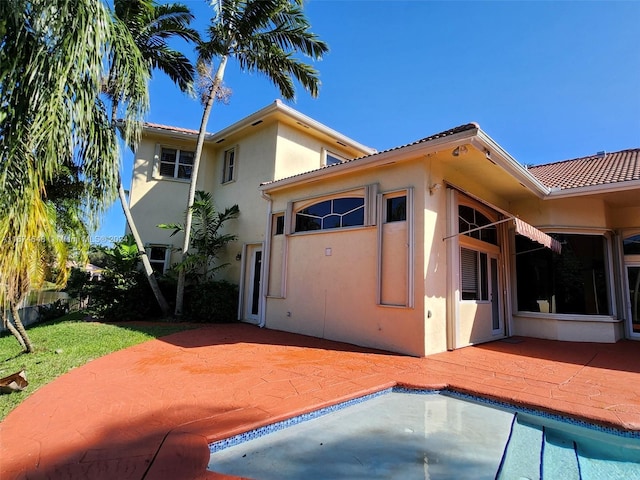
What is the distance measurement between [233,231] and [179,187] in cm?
455

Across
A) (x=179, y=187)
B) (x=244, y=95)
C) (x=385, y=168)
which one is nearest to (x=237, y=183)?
(x=179, y=187)

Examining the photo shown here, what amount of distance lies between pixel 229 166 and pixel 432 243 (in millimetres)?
12406

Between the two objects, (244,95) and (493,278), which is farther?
(244,95)

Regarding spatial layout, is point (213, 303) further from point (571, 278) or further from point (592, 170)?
point (592, 170)

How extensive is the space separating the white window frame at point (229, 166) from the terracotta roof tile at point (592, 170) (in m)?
13.7

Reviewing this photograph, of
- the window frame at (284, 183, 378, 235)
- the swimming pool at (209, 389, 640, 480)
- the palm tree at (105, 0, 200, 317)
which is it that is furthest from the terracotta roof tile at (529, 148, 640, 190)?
the palm tree at (105, 0, 200, 317)

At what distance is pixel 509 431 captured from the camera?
5.06 m

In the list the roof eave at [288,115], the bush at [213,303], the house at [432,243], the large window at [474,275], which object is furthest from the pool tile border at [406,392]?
the roof eave at [288,115]

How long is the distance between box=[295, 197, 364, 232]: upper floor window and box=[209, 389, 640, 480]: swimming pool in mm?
6186

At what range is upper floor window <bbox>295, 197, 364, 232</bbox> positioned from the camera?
1086cm

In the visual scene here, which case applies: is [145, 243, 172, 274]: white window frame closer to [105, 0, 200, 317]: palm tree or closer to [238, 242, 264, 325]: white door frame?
[105, 0, 200, 317]: palm tree

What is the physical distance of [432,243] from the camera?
9.39m

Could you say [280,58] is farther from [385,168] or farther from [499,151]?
[499,151]

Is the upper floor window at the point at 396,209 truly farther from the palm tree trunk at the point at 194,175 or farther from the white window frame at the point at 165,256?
the white window frame at the point at 165,256
